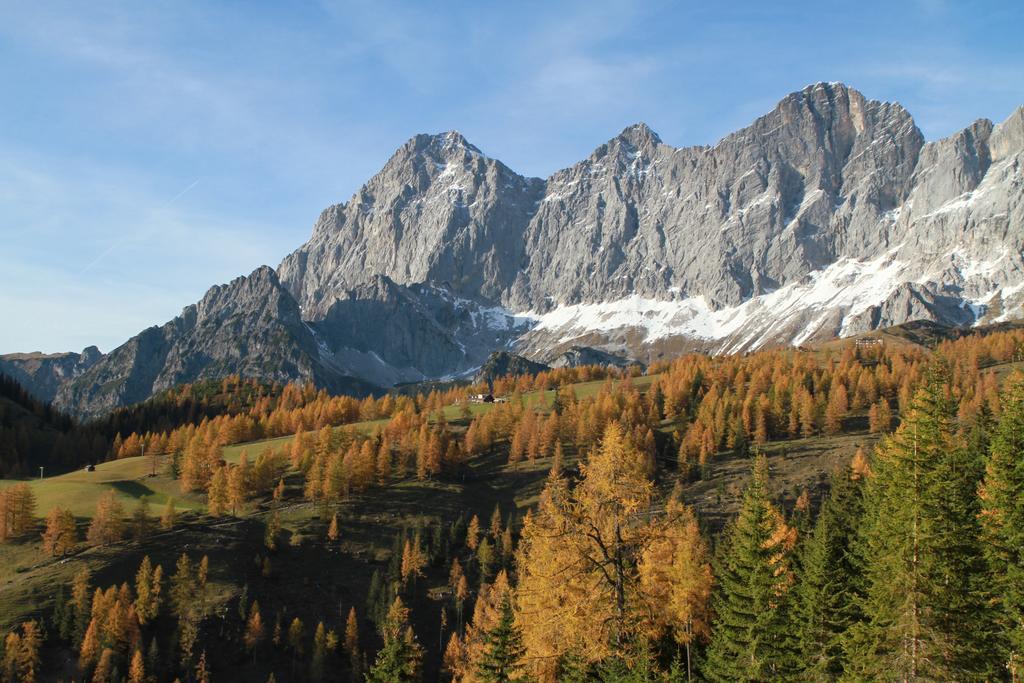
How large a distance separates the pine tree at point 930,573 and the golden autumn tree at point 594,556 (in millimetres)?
11950

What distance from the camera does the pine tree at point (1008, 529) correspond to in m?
32.0

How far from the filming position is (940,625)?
30891 mm

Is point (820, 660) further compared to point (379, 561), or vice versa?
point (379, 561)

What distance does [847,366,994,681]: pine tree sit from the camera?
1183 inches

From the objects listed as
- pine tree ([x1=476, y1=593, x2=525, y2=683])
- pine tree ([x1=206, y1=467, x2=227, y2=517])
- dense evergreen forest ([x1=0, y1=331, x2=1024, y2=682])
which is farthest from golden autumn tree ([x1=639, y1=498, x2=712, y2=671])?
pine tree ([x1=206, y1=467, x2=227, y2=517])

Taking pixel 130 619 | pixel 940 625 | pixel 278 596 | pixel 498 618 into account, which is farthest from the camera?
pixel 278 596

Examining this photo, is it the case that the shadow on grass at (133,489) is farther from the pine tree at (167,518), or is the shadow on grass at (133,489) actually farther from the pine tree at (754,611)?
the pine tree at (754,611)

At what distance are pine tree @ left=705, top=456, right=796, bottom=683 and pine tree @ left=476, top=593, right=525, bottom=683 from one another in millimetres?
12275

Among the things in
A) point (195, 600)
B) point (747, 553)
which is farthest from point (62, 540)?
point (747, 553)

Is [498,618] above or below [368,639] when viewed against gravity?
above

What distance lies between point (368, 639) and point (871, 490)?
7874 centimetres

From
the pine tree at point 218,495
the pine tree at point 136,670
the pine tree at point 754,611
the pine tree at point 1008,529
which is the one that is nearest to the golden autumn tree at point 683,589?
the pine tree at point 754,611

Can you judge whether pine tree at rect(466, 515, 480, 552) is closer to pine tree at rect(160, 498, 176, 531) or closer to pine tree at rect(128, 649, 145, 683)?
pine tree at rect(160, 498, 176, 531)

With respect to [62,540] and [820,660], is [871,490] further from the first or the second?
[62,540]
